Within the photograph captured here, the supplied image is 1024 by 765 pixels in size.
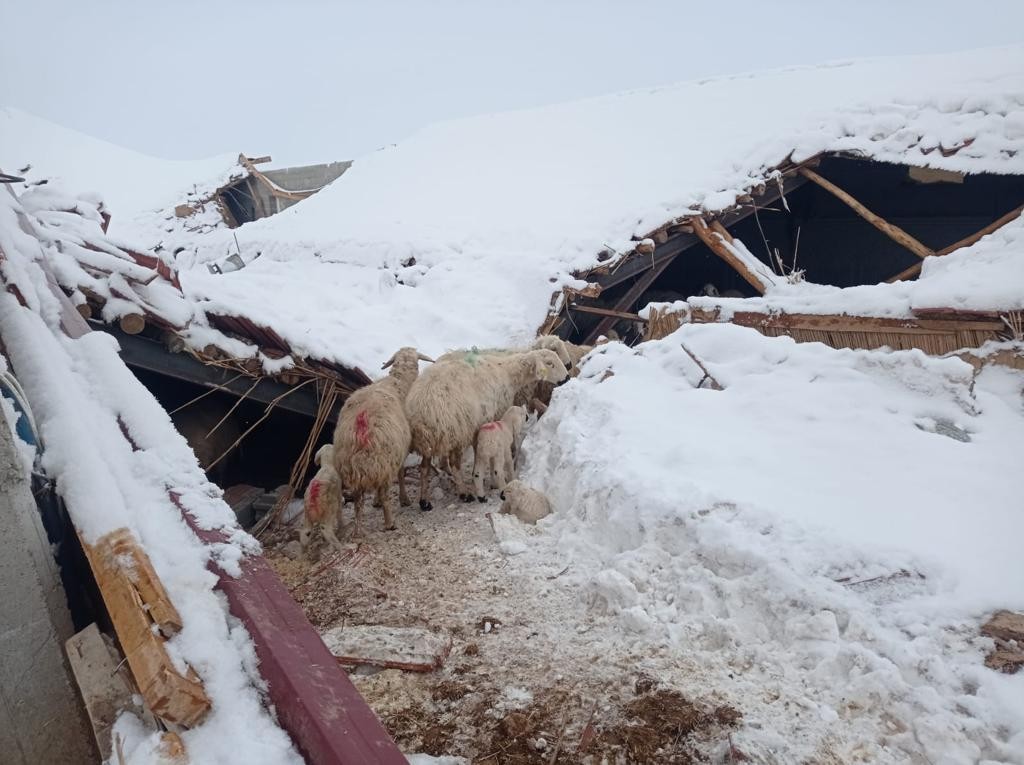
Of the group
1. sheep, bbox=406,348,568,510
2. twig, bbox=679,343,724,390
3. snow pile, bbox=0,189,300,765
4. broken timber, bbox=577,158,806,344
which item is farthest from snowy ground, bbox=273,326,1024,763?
broken timber, bbox=577,158,806,344

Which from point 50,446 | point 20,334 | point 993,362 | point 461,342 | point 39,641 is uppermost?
point 20,334

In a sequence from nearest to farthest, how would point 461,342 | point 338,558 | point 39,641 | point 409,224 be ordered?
point 39,641 < point 338,558 < point 461,342 < point 409,224

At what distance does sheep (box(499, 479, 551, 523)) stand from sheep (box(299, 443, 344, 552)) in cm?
142

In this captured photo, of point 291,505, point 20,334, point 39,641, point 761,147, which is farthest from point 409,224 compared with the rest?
point 39,641

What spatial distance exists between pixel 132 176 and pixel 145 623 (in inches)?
1373

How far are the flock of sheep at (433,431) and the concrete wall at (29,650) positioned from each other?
293 centimetres

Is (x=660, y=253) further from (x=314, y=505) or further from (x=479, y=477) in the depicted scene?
(x=314, y=505)

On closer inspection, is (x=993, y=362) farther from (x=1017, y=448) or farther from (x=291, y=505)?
(x=291, y=505)

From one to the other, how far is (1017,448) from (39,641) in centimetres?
494

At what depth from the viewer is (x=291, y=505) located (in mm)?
6641

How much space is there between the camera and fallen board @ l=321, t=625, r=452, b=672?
3.22 metres

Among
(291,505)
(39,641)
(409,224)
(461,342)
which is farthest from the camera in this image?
(409,224)

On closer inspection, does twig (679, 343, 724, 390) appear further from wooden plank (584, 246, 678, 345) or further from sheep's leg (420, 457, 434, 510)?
wooden plank (584, 246, 678, 345)

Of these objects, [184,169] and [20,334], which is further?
[184,169]
